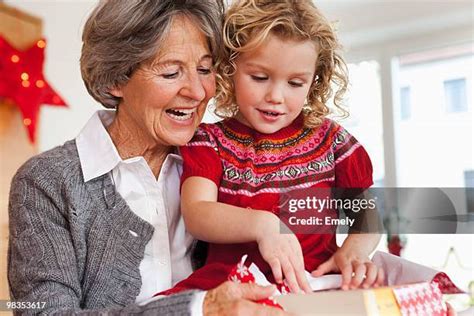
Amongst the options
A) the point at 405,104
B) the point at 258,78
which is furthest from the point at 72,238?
the point at 405,104

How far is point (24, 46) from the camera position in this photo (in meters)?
1.03

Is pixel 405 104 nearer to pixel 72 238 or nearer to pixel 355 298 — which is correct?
pixel 355 298

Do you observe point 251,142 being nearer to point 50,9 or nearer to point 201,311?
point 201,311

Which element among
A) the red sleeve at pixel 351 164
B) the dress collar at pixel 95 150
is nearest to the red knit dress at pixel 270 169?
the red sleeve at pixel 351 164

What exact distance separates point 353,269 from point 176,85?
1.06ft

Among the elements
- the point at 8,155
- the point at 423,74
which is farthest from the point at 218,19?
the point at 8,155

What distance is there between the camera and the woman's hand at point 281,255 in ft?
2.53

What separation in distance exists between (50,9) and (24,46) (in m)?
0.07

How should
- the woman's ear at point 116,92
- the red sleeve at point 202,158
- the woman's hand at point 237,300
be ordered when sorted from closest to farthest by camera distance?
the woman's hand at point 237,300
the red sleeve at point 202,158
the woman's ear at point 116,92

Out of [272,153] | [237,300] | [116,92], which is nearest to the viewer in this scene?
[237,300]

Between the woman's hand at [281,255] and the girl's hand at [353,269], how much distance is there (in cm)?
4

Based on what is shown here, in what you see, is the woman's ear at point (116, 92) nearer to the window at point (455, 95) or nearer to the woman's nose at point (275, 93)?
the woman's nose at point (275, 93)

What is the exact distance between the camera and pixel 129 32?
2.94 ft

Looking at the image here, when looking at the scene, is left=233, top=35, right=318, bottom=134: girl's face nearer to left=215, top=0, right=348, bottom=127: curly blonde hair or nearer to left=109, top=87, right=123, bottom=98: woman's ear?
left=215, top=0, right=348, bottom=127: curly blonde hair
